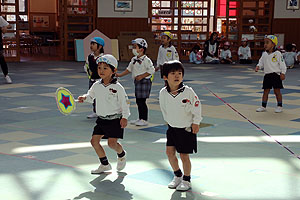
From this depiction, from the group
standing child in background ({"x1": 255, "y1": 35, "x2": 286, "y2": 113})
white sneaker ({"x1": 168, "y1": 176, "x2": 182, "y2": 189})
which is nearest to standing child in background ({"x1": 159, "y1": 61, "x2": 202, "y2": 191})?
white sneaker ({"x1": 168, "y1": 176, "x2": 182, "y2": 189})

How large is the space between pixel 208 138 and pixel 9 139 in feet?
9.24

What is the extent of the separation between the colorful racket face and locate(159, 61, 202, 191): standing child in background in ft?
3.65

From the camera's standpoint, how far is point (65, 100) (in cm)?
567

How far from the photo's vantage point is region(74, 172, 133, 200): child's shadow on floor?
4758mm

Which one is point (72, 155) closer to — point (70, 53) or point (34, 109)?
point (34, 109)

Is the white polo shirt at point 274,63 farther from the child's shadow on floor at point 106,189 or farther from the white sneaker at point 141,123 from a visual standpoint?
the child's shadow on floor at point 106,189

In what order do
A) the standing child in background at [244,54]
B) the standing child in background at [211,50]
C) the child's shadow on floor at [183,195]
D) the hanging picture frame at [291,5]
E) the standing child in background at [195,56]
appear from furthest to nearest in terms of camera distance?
1. the hanging picture frame at [291,5]
2. the standing child in background at [244,54]
3. the standing child in background at [195,56]
4. the standing child in background at [211,50]
5. the child's shadow on floor at [183,195]

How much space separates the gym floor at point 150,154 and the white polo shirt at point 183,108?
2.19ft

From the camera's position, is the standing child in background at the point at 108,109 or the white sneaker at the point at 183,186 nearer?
the white sneaker at the point at 183,186

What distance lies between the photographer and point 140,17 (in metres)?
23.5

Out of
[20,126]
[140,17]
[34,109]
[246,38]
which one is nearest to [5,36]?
[140,17]

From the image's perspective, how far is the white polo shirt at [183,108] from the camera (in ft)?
16.1

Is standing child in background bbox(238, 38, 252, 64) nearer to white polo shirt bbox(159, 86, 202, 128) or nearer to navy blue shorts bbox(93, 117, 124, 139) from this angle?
navy blue shorts bbox(93, 117, 124, 139)

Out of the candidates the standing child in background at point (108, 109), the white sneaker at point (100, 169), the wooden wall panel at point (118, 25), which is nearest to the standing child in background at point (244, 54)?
the wooden wall panel at point (118, 25)
